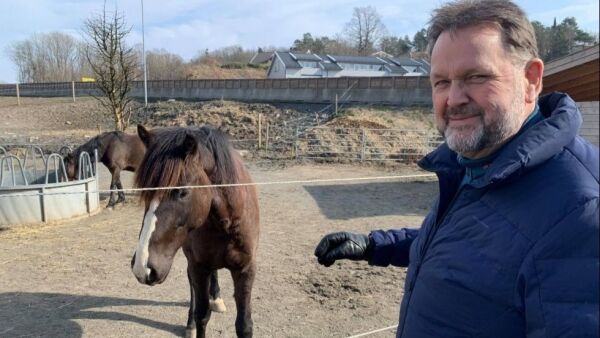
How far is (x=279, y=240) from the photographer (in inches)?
262

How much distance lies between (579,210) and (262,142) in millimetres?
16869

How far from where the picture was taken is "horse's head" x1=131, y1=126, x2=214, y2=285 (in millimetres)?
2479

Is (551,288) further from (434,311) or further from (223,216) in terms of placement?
(223,216)

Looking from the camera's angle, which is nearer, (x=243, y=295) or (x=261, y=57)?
(x=243, y=295)

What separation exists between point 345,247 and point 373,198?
7.96m

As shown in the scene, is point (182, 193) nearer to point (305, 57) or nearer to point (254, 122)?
point (254, 122)

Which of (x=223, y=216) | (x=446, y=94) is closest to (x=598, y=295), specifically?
(x=446, y=94)

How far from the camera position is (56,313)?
14.0 ft

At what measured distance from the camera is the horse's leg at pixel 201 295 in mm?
3312

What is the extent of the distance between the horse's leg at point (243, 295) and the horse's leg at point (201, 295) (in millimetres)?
234

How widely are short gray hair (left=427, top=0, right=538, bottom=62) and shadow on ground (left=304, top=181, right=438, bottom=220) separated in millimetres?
6925

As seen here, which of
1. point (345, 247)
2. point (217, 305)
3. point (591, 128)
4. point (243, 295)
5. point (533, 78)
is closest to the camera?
point (533, 78)

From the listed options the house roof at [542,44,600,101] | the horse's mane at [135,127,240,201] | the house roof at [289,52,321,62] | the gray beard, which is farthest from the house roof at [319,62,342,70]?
A: the gray beard

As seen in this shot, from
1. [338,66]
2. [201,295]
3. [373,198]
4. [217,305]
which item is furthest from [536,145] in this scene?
[338,66]
